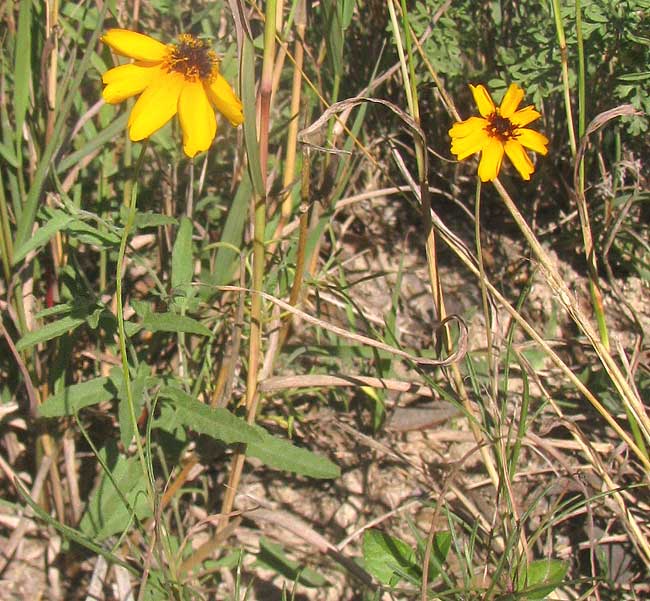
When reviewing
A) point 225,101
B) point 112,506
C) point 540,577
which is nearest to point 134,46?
point 225,101

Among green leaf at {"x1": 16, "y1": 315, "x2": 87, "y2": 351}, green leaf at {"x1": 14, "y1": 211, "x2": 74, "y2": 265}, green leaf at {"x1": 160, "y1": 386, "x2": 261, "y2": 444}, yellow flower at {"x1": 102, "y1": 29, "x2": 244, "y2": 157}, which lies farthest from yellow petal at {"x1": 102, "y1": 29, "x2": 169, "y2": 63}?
green leaf at {"x1": 160, "y1": 386, "x2": 261, "y2": 444}

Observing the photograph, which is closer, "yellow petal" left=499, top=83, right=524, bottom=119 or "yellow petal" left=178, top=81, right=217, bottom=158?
"yellow petal" left=178, top=81, right=217, bottom=158

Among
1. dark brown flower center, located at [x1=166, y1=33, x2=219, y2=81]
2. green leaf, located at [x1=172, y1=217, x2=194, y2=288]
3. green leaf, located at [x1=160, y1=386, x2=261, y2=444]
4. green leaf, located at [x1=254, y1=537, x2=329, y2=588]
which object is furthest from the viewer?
green leaf, located at [x1=254, y1=537, x2=329, y2=588]

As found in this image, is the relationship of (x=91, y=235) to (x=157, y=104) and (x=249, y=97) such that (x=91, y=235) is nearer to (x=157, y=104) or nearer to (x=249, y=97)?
(x=157, y=104)

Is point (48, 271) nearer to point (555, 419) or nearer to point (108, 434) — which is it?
point (108, 434)

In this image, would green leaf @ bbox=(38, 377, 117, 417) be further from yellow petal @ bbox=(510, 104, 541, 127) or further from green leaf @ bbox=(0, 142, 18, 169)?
yellow petal @ bbox=(510, 104, 541, 127)

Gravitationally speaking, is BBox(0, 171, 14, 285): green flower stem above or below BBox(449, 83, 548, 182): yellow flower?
below
